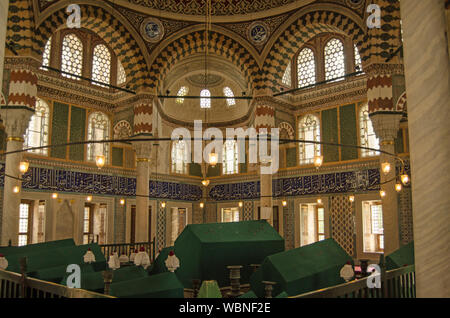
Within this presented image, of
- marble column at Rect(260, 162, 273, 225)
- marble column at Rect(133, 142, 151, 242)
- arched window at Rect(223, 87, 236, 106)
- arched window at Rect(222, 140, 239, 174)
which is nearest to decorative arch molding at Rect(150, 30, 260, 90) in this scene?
marble column at Rect(133, 142, 151, 242)

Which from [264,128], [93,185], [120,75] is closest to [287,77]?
[264,128]

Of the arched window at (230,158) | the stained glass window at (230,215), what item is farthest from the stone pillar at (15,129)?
the stained glass window at (230,215)

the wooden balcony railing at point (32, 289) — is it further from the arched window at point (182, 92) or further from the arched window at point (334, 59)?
the arched window at point (182, 92)

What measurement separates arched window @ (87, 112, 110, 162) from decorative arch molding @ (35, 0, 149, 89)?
2.79 m

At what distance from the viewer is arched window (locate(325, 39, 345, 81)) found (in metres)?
13.5

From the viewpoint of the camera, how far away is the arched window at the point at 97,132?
13.1 m

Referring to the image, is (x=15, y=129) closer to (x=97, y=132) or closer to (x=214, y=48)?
(x=97, y=132)

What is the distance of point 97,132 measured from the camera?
13414 millimetres

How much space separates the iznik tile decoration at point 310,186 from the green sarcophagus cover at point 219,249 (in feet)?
21.4

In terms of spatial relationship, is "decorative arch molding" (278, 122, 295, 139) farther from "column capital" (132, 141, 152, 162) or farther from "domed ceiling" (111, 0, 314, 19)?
"column capital" (132, 141, 152, 162)

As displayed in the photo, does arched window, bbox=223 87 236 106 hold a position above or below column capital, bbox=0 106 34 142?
above
